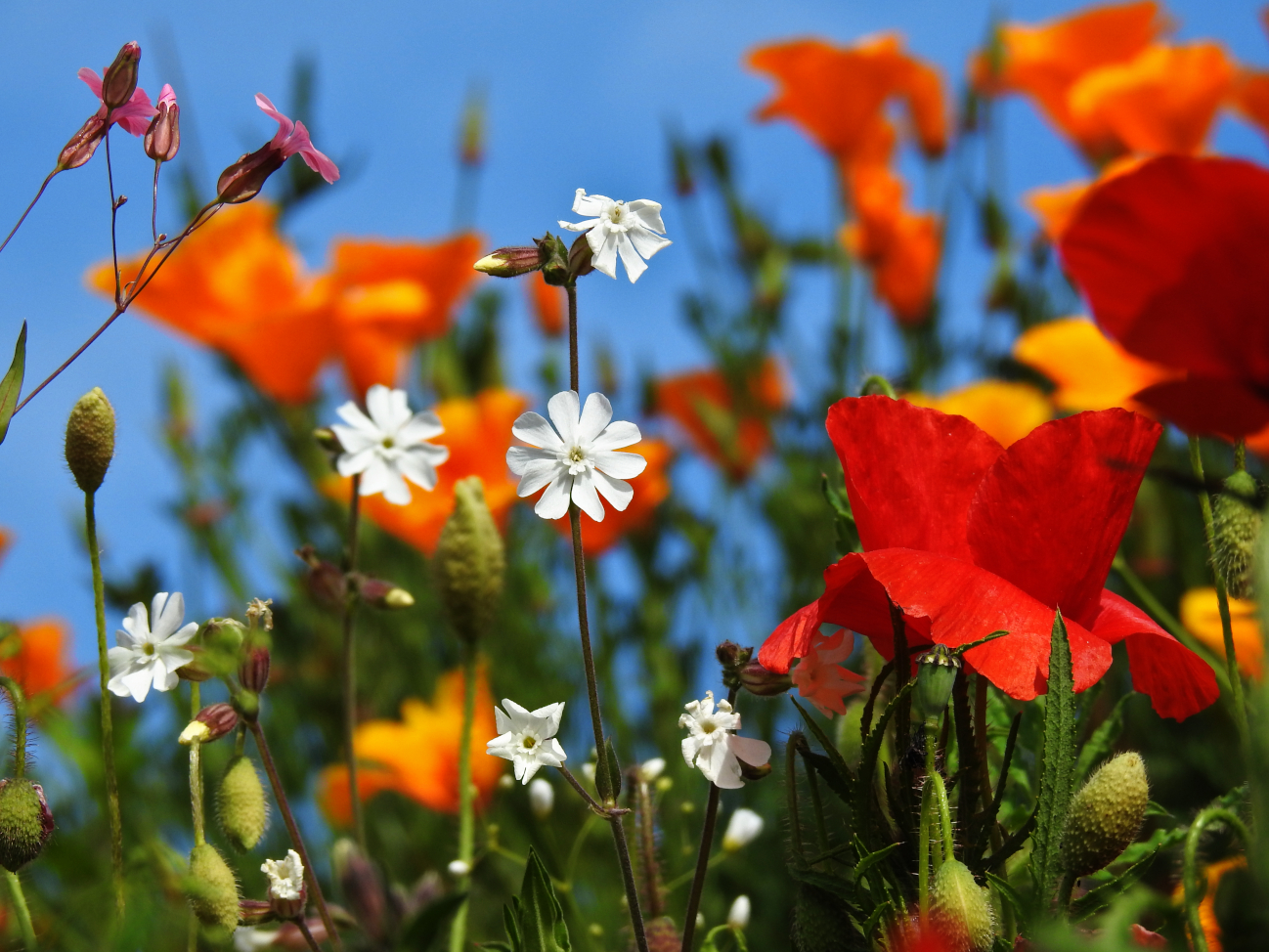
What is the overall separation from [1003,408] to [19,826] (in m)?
1.02

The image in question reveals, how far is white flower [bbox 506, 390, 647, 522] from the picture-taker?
0.45 meters

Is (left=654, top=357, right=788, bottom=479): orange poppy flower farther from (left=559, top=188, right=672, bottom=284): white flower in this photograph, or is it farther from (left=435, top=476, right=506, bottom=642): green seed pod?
(left=559, top=188, right=672, bottom=284): white flower

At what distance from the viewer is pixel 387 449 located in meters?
0.59

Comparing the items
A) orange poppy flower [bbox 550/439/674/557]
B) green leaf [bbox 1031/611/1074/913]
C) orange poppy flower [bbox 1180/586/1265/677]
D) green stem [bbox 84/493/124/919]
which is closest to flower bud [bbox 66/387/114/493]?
green stem [bbox 84/493/124/919]

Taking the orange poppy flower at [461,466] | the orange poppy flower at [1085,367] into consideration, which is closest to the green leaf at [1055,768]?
the orange poppy flower at [1085,367]

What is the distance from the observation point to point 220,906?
1.35ft

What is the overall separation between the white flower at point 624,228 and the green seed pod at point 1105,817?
Result: 24cm

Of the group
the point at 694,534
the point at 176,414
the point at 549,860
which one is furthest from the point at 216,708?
the point at 176,414

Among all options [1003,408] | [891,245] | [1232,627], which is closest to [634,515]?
[1003,408]

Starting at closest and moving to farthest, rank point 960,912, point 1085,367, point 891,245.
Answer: point 960,912 → point 1085,367 → point 891,245

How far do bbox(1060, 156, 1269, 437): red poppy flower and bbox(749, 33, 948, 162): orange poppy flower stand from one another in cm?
129

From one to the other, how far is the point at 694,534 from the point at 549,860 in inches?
18.7

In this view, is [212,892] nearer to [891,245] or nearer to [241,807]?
[241,807]

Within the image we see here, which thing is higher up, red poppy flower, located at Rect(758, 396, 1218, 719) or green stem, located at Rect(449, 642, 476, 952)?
red poppy flower, located at Rect(758, 396, 1218, 719)
